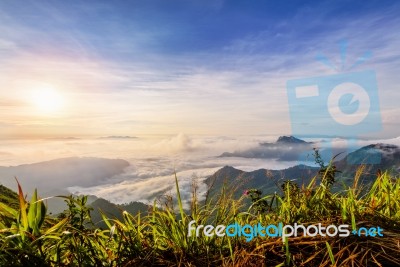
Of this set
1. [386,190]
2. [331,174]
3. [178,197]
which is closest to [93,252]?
[178,197]

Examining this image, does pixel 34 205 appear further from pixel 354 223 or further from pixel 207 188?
pixel 354 223

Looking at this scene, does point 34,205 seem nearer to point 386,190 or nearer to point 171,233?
point 171,233

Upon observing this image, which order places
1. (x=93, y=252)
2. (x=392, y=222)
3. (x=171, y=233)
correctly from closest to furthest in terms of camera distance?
1. (x=93, y=252)
2. (x=171, y=233)
3. (x=392, y=222)

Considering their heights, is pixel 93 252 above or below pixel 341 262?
above

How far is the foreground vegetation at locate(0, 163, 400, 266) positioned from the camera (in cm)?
386

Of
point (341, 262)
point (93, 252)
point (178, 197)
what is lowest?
point (341, 262)

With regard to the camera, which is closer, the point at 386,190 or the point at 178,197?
the point at 178,197

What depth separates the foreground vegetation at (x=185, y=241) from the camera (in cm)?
386

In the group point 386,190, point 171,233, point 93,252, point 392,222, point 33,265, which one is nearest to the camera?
point 33,265

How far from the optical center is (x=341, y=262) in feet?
12.7

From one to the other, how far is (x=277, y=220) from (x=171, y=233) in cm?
127

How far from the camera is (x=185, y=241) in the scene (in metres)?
4.30

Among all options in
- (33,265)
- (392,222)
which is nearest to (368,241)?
(392,222)

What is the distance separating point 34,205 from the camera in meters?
3.93
